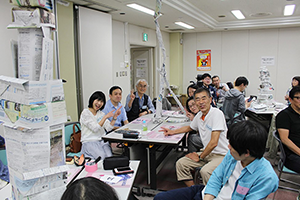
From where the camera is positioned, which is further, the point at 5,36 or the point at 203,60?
the point at 203,60

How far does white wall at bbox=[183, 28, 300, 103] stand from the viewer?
8133mm

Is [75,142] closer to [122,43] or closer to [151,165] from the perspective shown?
[151,165]

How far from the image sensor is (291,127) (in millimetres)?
2682

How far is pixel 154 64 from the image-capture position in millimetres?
8422

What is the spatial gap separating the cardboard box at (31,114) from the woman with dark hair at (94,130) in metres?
1.79

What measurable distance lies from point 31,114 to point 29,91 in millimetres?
120

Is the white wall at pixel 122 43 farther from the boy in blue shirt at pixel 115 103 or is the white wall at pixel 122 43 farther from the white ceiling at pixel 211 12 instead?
the boy in blue shirt at pixel 115 103

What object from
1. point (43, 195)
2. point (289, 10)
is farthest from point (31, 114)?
point (289, 10)

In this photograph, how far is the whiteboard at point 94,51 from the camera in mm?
4719

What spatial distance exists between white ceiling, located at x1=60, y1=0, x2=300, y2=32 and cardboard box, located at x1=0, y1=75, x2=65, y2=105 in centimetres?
357

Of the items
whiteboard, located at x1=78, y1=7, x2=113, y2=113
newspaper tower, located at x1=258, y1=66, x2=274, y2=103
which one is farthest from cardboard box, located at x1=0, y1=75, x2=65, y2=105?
Answer: newspaper tower, located at x1=258, y1=66, x2=274, y2=103

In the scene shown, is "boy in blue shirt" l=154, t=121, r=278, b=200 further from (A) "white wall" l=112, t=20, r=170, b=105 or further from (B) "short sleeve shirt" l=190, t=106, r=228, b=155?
(A) "white wall" l=112, t=20, r=170, b=105

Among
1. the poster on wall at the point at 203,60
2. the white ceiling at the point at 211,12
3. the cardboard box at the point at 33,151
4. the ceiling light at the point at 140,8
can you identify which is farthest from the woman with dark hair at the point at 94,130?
the poster on wall at the point at 203,60

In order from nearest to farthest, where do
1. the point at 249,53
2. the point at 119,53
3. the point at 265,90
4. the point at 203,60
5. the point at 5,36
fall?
the point at 5,36, the point at 265,90, the point at 119,53, the point at 249,53, the point at 203,60
